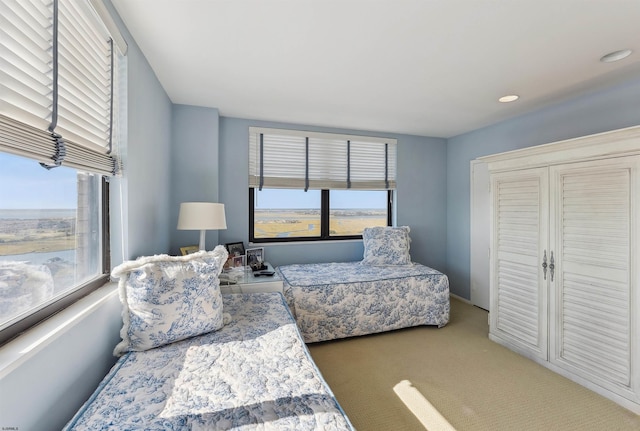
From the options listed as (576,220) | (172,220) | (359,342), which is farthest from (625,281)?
(172,220)

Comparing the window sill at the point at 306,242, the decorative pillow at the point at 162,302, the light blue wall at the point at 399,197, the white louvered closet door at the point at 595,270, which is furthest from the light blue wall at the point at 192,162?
the white louvered closet door at the point at 595,270

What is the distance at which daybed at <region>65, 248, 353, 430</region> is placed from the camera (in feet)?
3.36

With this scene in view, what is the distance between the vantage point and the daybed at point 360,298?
275cm

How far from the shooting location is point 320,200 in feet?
12.8

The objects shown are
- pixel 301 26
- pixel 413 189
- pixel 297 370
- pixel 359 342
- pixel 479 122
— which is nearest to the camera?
pixel 297 370

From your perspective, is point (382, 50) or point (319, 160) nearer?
point (382, 50)

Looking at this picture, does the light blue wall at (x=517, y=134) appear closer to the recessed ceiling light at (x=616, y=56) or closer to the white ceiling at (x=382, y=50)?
the white ceiling at (x=382, y=50)

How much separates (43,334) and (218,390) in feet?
2.19

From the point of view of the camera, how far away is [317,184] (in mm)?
3744

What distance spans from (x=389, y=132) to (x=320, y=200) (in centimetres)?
140

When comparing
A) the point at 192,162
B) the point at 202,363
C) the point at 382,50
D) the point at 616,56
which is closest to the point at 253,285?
the point at 202,363

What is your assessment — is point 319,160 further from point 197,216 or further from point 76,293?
point 76,293

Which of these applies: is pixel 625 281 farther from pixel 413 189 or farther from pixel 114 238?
pixel 114 238

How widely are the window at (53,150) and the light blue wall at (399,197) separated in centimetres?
173
